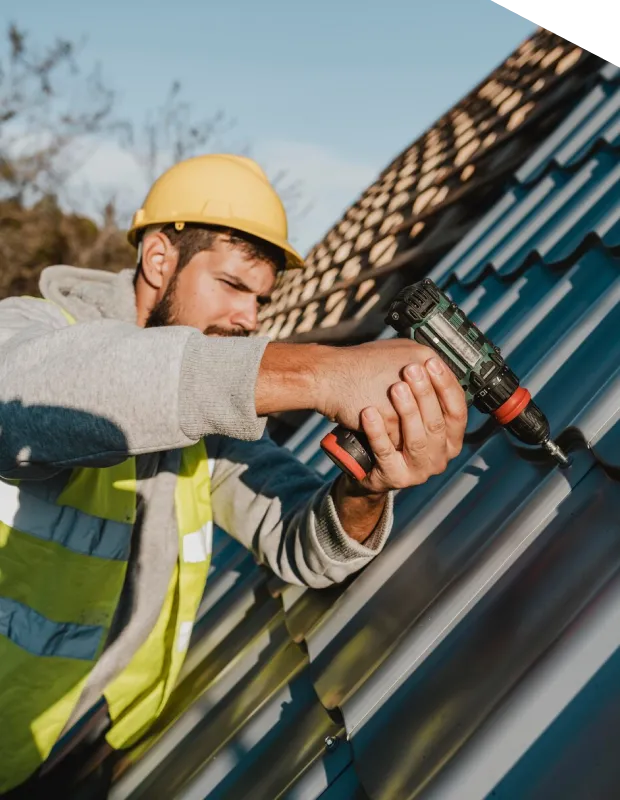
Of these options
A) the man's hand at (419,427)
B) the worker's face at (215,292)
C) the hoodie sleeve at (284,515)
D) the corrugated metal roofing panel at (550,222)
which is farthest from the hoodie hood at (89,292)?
the corrugated metal roofing panel at (550,222)

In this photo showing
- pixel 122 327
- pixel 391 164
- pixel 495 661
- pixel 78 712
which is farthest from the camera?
pixel 391 164

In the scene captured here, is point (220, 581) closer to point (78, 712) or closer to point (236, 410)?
point (78, 712)

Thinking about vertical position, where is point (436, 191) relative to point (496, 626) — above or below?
above

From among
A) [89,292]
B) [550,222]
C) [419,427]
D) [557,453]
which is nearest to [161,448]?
[419,427]

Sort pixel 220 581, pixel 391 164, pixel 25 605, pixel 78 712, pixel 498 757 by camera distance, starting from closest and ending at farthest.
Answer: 1. pixel 498 757
2. pixel 25 605
3. pixel 78 712
4. pixel 220 581
5. pixel 391 164

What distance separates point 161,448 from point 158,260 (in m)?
1.35

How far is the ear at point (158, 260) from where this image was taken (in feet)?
8.73

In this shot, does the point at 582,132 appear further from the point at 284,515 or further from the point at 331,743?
the point at 331,743

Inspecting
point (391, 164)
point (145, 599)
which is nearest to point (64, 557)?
point (145, 599)

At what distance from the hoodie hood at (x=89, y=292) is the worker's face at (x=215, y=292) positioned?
14 cm

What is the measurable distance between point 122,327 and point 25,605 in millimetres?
936

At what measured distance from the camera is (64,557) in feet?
6.71

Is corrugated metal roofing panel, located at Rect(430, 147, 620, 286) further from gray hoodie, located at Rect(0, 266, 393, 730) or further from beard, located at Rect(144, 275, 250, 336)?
gray hoodie, located at Rect(0, 266, 393, 730)

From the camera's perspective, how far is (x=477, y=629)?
4.99 ft
